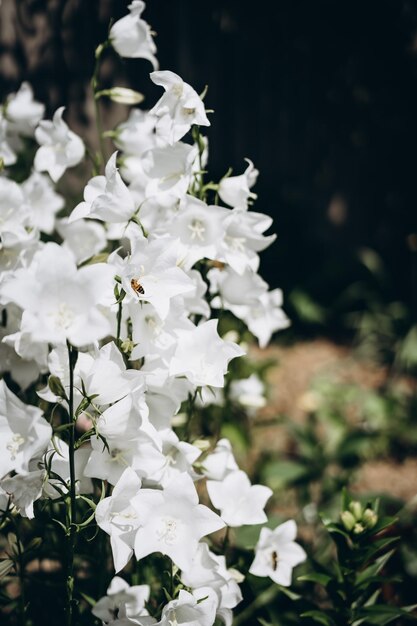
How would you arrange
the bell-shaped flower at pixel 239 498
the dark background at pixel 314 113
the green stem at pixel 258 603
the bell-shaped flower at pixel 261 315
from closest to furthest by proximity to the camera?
the bell-shaped flower at pixel 239 498 → the bell-shaped flower at pixel 261 315 → the green stem at pixel 258 603 → the dark background at pixel 314 113

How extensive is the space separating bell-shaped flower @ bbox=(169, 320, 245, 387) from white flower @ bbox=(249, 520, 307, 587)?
1.52 ft

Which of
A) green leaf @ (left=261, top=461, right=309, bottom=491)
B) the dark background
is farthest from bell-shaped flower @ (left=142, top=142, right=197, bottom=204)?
the dark background

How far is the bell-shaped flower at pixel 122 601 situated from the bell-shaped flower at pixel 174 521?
6 cm

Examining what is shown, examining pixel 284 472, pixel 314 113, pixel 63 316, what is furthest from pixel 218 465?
pixel 314 113

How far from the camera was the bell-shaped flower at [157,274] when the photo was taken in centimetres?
105

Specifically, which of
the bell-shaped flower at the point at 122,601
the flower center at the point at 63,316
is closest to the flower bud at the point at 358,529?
the bell-shaped flower at the point at 122,601

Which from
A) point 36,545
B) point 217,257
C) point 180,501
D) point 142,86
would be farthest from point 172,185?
point 142,86

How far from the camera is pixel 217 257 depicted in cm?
126

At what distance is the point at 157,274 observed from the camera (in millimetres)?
1097

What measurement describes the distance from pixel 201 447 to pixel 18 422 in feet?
1.34

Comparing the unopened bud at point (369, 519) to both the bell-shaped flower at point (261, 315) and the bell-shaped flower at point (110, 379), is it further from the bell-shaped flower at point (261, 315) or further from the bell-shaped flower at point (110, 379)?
the bell-shaped flower at point (110, 379)

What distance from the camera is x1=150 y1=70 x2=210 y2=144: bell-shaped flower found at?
3.88ft

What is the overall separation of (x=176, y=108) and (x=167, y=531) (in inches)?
32.1

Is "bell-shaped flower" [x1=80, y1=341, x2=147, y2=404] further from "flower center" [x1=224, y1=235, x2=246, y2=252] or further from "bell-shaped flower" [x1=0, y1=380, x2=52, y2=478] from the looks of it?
"flower center" [x1=224, y1=235, x2=246, y2=252]
